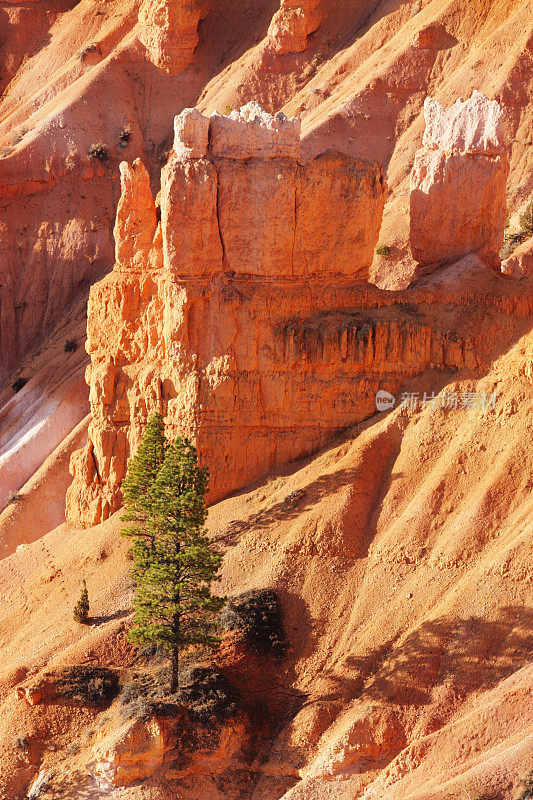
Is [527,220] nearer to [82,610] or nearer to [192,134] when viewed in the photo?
[192,134]

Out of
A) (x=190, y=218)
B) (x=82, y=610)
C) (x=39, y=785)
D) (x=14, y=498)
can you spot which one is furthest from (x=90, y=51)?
(x=39, y=785)

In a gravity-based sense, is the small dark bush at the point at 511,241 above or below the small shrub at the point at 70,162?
below

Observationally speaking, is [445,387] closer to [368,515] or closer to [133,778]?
[368,515]

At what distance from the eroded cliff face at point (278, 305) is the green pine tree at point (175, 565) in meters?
4.54

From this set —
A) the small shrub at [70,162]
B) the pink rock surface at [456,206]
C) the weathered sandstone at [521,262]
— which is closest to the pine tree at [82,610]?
the pink rock surface at [456,206]

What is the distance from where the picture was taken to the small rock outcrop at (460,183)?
43.5 m

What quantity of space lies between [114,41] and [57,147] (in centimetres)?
814

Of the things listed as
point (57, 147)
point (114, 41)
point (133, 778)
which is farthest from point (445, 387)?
point (114, 41)

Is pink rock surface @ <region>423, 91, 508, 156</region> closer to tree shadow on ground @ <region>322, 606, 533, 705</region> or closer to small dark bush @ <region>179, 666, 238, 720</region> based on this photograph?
tree shadow on ground @ <region>322, 606, 533, 705</region>

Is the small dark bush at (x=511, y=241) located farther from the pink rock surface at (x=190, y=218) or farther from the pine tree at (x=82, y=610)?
the pine tree at (x=82, y=610)

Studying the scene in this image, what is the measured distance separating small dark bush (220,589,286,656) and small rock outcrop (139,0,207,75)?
39.8m

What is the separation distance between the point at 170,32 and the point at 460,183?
31.0m

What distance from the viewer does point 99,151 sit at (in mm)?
68375

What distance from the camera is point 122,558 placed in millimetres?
41844
